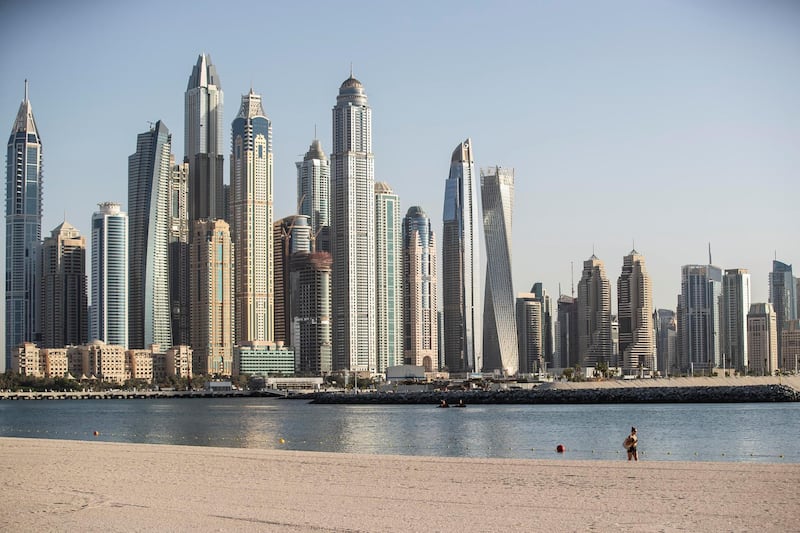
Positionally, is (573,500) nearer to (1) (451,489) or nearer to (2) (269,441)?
(1) (451,489)

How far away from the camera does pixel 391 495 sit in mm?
20375

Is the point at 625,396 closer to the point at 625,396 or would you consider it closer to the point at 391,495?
the point at 625,396

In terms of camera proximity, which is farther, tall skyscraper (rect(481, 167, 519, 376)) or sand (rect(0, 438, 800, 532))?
tall skyscraper (rect(481, 167, 519, 376))

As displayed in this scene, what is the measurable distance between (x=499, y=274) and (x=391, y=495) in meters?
162

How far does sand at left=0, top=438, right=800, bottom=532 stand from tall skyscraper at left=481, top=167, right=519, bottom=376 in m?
153

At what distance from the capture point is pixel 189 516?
17906 millimetres

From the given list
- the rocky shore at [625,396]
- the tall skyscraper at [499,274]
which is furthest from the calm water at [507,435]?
the tall skyscraper at [499,274]

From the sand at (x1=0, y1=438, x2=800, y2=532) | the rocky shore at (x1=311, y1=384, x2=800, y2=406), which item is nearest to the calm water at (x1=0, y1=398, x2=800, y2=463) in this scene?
the sand at (x1=0, y1=438, x2=800, y2=532)

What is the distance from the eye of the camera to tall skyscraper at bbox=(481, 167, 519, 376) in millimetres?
180250

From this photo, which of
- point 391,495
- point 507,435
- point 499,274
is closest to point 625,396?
point 507,435

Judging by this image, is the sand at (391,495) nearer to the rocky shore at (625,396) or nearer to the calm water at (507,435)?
the calm water at (507,435)

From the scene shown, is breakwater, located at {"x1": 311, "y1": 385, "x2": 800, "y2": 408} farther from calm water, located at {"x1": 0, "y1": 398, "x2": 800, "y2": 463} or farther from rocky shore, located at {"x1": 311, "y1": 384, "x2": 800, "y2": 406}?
calm water, located at {"x1": 0, "y1": 398, "x2": 800, "y2": 463}

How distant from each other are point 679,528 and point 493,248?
537 ft

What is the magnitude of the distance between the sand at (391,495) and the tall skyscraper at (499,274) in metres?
153
